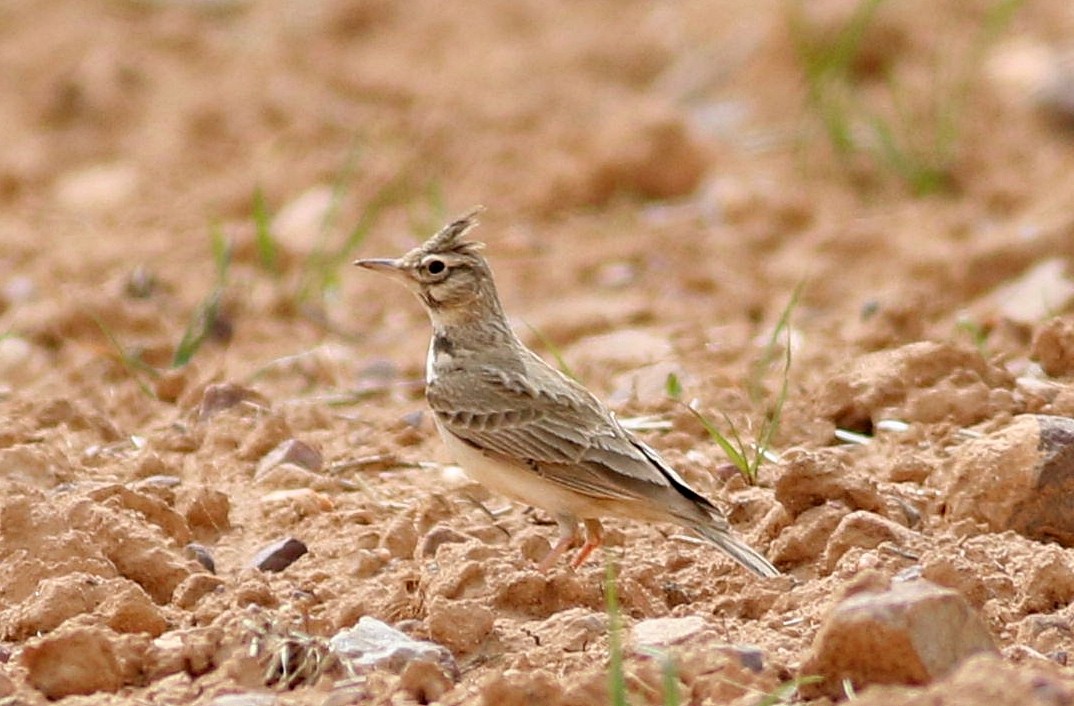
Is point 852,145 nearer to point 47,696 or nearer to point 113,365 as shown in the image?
point 113,365

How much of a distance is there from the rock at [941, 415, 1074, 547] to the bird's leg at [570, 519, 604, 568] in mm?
939

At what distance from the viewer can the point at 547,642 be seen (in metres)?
4.41

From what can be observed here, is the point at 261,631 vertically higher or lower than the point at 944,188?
higher

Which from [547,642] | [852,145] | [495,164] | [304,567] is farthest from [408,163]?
[547,642]

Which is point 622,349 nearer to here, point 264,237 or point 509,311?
point 509,311

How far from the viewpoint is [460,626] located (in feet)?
14.5

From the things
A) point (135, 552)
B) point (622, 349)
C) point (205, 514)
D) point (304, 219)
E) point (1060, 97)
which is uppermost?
point (135, 552)

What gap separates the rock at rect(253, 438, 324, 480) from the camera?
5.79 m

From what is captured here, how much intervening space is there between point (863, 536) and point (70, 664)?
191 cm

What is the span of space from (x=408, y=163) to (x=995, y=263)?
3532 mm

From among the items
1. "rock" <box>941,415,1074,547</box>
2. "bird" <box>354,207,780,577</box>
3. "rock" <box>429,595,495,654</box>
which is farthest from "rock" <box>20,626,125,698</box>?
"rock" <box>941,415,1074,547</box>

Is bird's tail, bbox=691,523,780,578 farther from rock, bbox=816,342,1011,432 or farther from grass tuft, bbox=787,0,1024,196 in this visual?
grass tuft, bbox=787,0,1024,196

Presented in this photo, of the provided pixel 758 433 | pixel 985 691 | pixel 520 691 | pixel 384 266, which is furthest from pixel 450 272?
pixel 985 691

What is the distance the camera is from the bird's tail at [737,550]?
4688 millimetres
